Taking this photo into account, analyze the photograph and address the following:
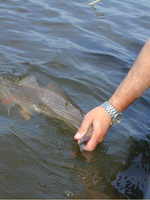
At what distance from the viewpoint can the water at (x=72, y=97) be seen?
107 inches

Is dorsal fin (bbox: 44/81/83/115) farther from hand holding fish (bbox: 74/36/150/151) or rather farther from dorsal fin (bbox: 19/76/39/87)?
hand holding fish (bbox: 74/36/150/151)

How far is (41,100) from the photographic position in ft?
13.9

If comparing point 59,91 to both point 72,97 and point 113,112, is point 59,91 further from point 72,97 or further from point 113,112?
point 113,112

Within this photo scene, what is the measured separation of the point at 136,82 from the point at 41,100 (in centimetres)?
214

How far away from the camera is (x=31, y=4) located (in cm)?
936

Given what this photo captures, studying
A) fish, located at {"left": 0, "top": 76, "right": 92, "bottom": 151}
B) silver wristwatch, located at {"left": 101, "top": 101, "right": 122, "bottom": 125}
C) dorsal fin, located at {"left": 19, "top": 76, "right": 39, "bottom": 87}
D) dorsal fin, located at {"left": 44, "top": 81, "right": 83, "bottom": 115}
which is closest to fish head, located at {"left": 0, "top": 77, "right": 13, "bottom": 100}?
fish, located at {"left": 0, "top": 76, "right": 92, "bottom": 151}

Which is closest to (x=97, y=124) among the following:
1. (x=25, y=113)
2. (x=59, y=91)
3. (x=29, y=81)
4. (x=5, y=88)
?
(x=59, y=91)

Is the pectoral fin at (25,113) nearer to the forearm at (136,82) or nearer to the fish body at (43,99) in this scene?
the fish body at (43,99)

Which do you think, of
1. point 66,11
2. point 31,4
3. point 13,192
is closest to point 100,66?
point 13,192

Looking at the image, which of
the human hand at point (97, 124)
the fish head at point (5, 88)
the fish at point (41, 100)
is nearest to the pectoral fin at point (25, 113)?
the fish at point (41, 100)

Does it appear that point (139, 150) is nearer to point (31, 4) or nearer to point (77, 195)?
point (77, 195)

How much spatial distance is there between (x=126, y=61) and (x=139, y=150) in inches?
135

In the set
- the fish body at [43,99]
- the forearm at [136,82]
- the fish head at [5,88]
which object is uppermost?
the forearm at [136,82]

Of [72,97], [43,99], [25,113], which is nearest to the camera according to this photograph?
[25,113]
